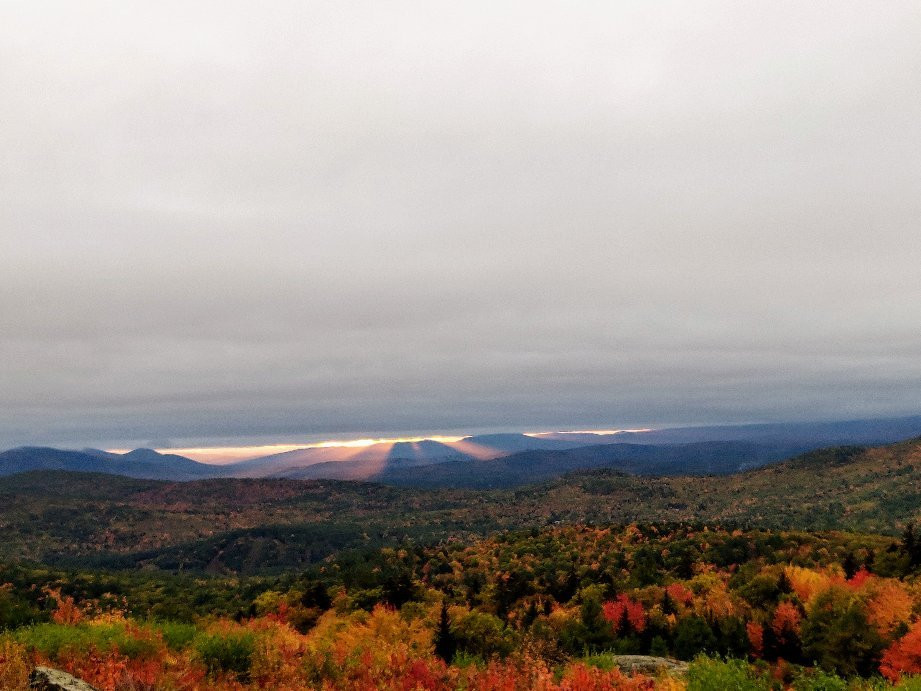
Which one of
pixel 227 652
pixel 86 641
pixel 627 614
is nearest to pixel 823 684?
pixel 227 652

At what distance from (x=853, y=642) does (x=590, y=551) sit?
33.2m

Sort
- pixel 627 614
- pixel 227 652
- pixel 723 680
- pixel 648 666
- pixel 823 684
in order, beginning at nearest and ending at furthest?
pixel 723 680, pixel 823 684, pixel 227 652, pixel 648 666, pixel 627 614

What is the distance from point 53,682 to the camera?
9.23 m

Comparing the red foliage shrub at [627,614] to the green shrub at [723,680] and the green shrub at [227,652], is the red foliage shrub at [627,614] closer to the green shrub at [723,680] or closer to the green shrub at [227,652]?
the green shrub at [723,680]

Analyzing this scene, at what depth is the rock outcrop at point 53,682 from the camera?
30.1ft

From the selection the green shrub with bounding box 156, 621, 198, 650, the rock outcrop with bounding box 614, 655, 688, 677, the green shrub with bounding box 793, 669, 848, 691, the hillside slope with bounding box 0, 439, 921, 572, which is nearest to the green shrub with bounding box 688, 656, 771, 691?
the green shrub with bounding box 793, 669, 848, 691

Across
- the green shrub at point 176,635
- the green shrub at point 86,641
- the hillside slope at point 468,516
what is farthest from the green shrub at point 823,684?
→ the hillside slope at point 468,516

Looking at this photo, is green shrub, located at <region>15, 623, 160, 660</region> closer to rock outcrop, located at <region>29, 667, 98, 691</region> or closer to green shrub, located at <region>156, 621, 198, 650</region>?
green shrub, located at <region>156, 621, 198, 650</region>

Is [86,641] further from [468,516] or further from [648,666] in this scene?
[468,516]

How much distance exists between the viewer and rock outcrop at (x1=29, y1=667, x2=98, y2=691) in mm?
9164

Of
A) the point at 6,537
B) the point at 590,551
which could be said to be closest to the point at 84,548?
the point at 6,537

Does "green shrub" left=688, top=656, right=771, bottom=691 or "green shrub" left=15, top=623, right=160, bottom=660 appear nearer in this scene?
"green shrub" left=688, top=656, right=771, bottom=691

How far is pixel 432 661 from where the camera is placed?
14680mm

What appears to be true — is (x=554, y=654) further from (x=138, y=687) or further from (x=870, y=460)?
(x=870, y=460)
